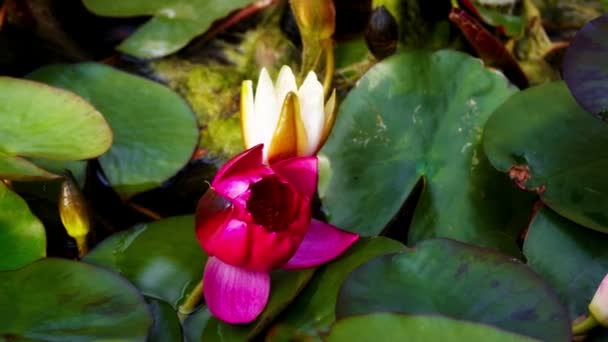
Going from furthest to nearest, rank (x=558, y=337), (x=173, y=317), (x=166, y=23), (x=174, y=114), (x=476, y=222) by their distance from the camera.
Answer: (x=166, y=23), (x=174, y=114), (x=476, y=222), (x=173, y=317), (x=558, y=337)

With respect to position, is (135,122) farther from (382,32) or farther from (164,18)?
(382,32)

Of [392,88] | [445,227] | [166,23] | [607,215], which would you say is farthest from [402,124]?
[166,23]

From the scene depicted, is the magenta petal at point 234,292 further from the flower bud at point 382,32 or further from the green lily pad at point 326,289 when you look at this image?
the flower bud at point 382,32

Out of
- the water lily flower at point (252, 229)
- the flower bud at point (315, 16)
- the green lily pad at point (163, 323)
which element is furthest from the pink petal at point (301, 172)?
the flower bud at point (315, 16)

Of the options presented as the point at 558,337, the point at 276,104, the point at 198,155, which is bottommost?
the point at 198,155

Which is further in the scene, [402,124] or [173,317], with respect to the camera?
[402,124]

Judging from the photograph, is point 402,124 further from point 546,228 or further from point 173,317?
point 173,317
